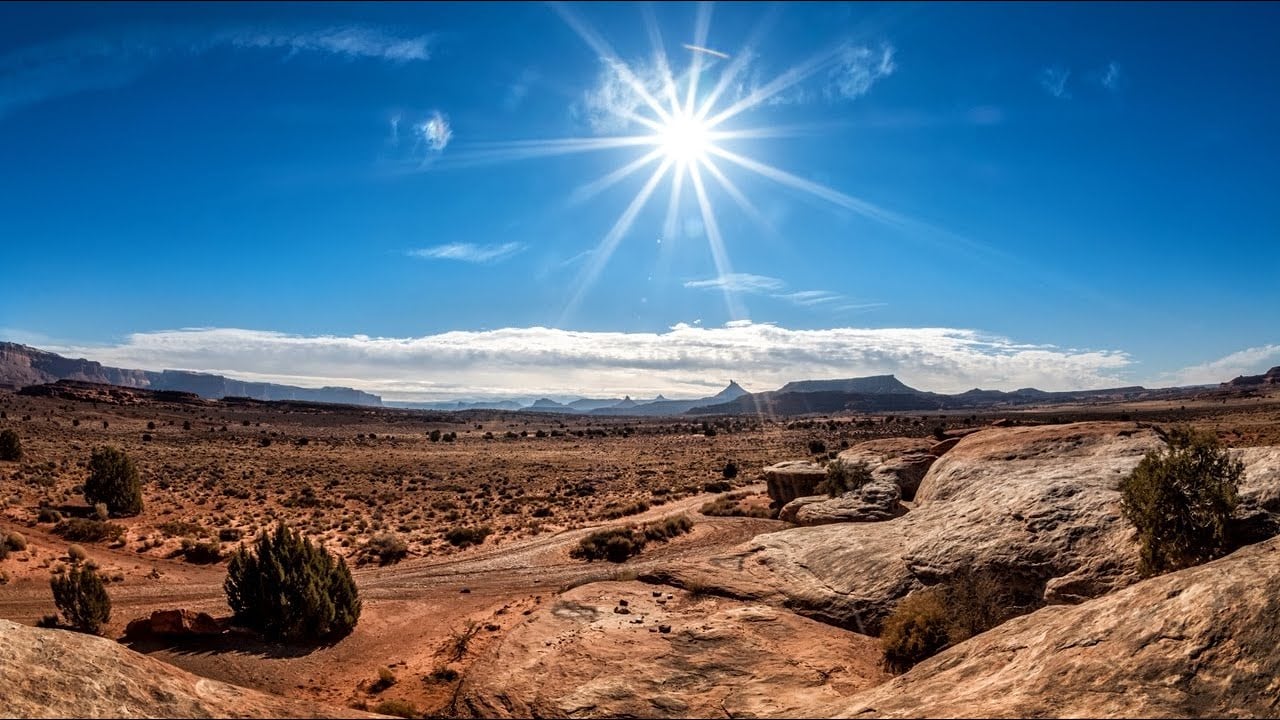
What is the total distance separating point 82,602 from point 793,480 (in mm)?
25861

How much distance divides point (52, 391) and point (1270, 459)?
542 ft

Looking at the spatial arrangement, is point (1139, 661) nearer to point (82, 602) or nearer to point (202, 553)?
point (82, 602)

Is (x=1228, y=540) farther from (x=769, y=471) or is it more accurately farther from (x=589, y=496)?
(x=589, y=496)

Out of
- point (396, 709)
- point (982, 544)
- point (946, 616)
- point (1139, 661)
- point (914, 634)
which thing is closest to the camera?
point (1139, 661)

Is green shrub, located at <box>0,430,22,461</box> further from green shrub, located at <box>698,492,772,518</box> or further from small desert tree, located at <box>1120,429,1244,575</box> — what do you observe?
small desert tree, located at <box>1120,429,1244,575</box>

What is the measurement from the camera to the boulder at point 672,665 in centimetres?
812

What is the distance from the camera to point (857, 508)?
60.0ft

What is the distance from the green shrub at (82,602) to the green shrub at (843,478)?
77.5 feet

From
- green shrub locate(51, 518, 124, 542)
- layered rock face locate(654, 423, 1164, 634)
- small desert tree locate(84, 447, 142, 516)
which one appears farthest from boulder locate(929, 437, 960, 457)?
small desert tree locate(84, 447, 142, 516)

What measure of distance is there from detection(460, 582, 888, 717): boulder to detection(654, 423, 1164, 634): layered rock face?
1153mm

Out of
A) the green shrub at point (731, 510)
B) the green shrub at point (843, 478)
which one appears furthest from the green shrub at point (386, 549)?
the green shrub at point (843, 478)

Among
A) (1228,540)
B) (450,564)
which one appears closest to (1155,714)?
(1228,540)

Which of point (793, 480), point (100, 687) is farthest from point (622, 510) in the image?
point (100, 687)

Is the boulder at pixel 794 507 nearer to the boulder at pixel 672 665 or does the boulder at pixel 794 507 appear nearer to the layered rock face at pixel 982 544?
the layered rock face at pixel 982 544
